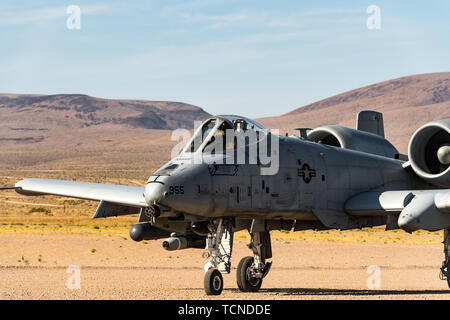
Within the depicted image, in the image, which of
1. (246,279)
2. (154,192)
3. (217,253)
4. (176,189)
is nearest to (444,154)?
(246,279)

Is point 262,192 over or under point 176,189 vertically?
over

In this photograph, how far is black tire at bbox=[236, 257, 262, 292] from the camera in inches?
738

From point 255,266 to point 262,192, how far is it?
273 centimetres

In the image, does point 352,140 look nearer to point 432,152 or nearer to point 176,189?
point 432,152

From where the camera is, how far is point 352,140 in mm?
21734

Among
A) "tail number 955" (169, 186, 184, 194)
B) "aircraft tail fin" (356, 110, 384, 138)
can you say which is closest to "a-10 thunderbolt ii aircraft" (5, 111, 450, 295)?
"tail number 955" (169, 186, 184, 194)

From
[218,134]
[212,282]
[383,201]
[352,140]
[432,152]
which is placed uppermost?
[352,140]

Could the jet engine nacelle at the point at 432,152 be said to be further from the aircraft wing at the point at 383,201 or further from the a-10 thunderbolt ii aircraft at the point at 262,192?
the aircraft wing at the point at 383,201

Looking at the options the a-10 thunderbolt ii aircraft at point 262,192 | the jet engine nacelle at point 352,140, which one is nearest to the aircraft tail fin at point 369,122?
the jet engine nacelle at point 352,140

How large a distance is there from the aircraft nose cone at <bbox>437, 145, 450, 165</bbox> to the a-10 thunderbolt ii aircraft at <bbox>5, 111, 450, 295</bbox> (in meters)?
0.03

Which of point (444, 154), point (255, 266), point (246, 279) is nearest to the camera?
point (246, 279)

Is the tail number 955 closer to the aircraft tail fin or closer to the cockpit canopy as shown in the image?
the cockpit canopy

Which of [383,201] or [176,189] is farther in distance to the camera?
[383,201]

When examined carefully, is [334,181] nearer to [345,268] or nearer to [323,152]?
[323,152]
